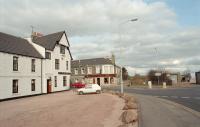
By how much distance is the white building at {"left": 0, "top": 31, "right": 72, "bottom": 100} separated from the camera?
33062 mm

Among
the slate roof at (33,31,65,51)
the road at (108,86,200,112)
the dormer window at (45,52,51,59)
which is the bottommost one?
the road at (108,86,200,112)

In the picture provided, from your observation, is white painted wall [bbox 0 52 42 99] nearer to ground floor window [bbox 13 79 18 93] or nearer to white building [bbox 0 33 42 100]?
white building [bbox 0 33 42 100]

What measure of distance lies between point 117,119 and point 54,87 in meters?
30.8

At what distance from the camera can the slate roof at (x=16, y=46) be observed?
34016 millimetres

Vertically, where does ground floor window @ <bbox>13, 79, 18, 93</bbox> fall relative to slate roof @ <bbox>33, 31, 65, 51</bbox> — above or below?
below

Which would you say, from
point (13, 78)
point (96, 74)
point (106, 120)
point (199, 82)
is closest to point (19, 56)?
point (13, 78)

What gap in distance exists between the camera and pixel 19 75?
35375mm

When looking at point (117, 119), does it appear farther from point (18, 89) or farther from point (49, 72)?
point (49, 72)

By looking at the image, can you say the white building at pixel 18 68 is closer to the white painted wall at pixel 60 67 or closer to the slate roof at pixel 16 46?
the slate roof at pixel 16 46

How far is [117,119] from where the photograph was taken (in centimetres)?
1588

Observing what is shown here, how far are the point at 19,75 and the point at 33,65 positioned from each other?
450 centimetres

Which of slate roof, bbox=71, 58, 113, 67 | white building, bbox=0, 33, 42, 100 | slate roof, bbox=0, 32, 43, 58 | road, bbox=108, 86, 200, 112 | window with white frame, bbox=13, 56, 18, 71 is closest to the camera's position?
road, bbox=108, 86, 200, 112

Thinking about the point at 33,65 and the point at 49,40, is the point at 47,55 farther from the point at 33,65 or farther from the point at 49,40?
the point at 33,65

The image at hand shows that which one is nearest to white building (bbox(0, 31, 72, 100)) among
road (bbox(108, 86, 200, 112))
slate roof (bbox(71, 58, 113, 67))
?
road (bbox(108, 86, 200, 112))
